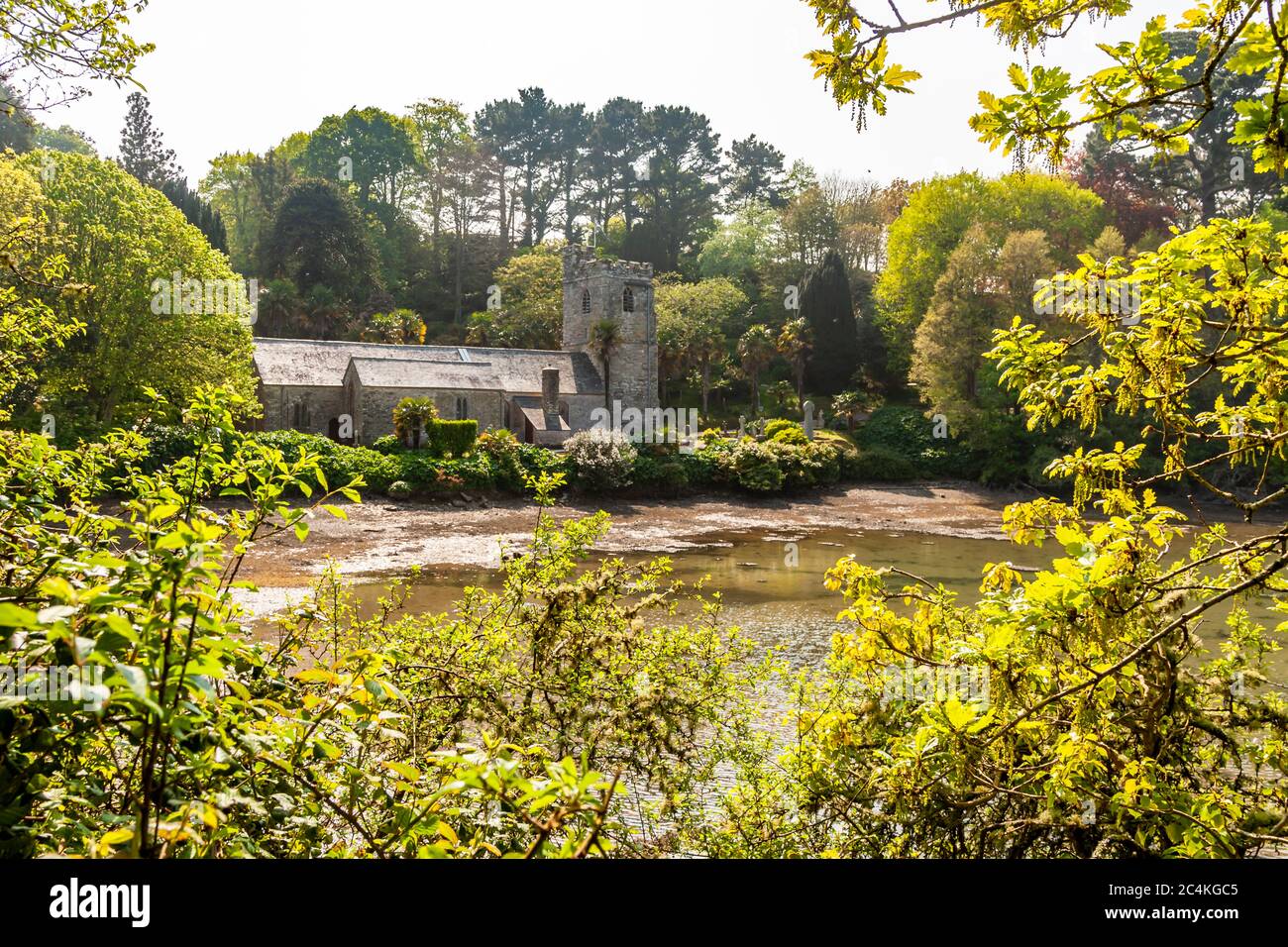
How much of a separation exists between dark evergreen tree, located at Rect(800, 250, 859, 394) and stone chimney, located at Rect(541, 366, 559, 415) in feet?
62.6

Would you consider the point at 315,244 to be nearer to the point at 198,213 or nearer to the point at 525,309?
the point at 198,213

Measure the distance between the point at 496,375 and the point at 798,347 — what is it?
735 inches

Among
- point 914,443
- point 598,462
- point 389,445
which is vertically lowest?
point 598,462

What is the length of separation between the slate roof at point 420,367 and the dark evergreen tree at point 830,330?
15.5m

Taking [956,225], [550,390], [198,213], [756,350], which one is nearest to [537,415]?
[550,390]

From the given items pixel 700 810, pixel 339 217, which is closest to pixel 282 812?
pixel 700 810

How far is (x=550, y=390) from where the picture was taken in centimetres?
4134

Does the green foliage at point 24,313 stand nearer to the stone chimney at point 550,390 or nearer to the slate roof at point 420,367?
the slate roof at point 420,367

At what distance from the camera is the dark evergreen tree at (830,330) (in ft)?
175

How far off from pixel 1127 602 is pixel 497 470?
29.9 metres

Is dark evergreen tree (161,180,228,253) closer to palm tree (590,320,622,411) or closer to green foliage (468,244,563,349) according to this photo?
green foliage (468,244,563,349)

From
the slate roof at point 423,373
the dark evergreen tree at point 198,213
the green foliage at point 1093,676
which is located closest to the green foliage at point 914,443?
the slate roof at point 423,373

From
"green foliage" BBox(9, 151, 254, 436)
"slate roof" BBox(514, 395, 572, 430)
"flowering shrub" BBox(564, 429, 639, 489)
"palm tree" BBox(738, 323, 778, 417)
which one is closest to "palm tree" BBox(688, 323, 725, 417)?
"palm tree" BBox(738, 323, 778, 417)
